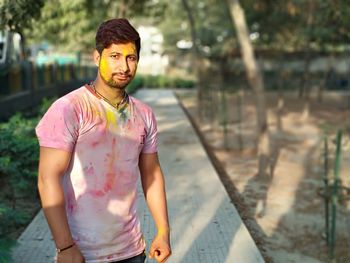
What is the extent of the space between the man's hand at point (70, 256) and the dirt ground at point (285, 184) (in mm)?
3305

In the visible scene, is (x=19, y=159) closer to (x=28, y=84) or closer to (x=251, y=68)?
(x=251, y=68)

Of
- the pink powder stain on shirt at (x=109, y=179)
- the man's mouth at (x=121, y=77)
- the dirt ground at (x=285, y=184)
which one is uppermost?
the man's mouth at (x=121, y=77)

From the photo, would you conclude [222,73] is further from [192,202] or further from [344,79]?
[192,202]

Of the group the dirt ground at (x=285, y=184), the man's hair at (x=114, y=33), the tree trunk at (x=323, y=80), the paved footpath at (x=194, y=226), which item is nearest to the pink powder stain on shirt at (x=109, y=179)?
the man's hair at (x=114, y=33)

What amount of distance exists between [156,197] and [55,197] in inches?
21.6

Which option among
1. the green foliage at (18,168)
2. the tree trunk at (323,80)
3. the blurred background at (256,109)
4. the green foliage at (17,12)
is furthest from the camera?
the tree trunk at (323,80)

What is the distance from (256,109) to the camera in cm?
1119

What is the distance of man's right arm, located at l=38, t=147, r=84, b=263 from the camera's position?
187 cm

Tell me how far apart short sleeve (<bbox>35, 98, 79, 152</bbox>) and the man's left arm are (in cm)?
42

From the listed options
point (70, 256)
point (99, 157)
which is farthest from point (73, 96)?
point (70, 256)

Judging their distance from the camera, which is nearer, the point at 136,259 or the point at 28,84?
the point at 136,259

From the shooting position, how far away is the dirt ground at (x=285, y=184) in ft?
18.8

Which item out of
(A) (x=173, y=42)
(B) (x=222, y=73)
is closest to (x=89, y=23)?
(B) (x=222, y=73)

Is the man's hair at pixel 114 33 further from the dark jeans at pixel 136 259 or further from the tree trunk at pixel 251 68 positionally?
the tree trunk at pixel 251 68
